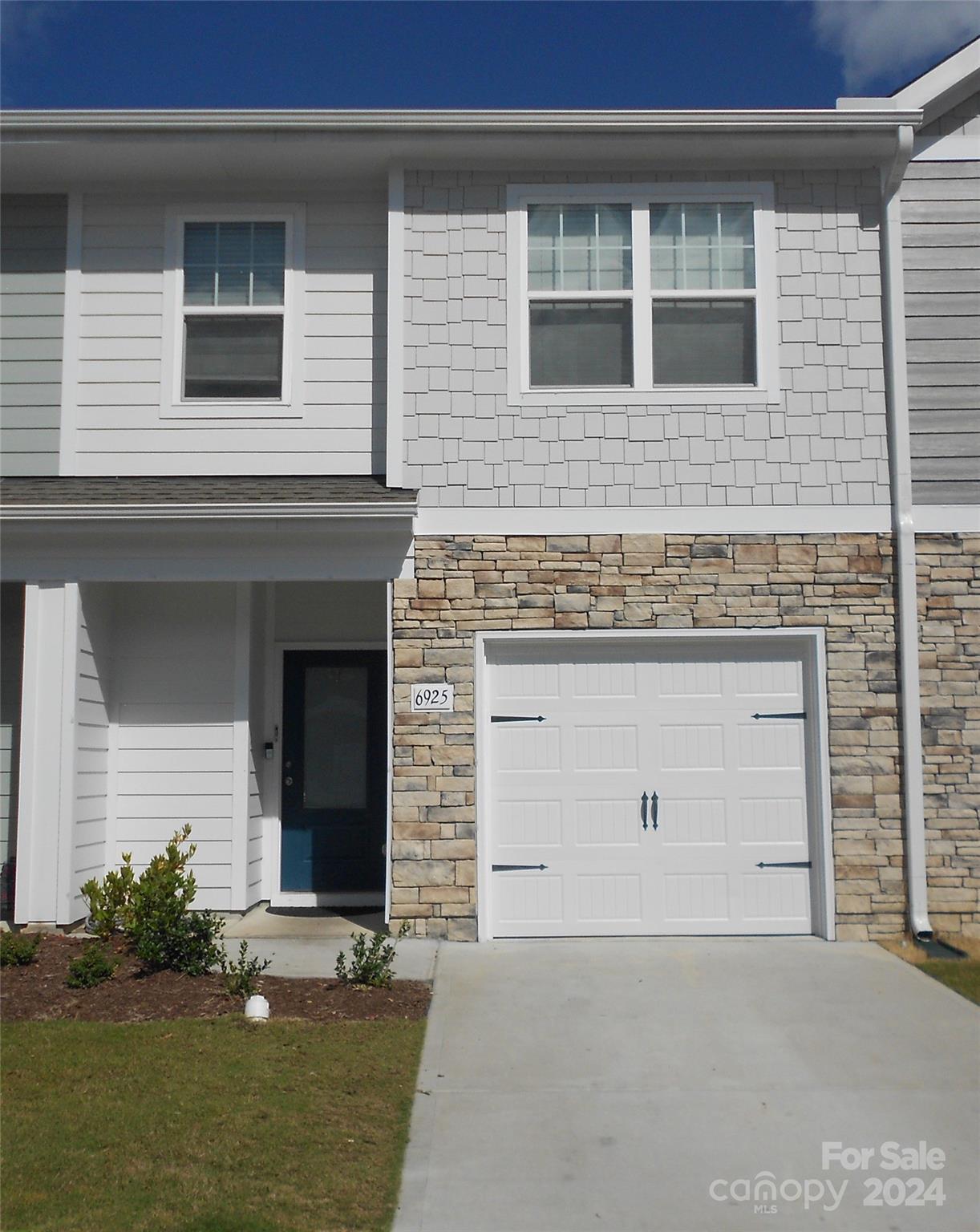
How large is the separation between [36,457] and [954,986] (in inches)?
305

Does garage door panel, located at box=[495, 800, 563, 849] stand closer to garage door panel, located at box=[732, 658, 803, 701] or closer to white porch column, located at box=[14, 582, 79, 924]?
garage door panel, located at box=[732, 658, 803, 701]

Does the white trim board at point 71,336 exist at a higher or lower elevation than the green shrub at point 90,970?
higher

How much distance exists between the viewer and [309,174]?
9.28m

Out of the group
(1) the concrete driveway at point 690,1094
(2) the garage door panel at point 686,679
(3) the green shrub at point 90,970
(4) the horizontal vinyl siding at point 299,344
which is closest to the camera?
(1) the concrete driveway at point 690,1094

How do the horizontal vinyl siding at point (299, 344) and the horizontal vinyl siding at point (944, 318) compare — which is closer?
the horizontal vinyl siding at point (944, 318)

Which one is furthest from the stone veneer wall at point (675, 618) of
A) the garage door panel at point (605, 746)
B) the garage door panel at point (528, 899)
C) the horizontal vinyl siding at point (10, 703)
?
the horizontal vinyl siding at point (10, 703)

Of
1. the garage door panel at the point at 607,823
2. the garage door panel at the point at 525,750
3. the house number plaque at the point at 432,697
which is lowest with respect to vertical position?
the garage door panel at the point at 607,823

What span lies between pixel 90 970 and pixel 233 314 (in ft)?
16.8

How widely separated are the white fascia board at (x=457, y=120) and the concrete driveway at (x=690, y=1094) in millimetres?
6016

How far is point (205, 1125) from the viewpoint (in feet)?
16.8

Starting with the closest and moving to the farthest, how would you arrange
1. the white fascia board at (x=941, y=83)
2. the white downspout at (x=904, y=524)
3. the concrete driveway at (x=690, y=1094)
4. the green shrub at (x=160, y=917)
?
the concrete driveway at (x=690, y=1094) → the green shrub at (x=160, y=917) → the white downspout at (x=904, y=524) → the white fascia board at (x=941, y=83)

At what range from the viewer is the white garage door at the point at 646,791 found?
341 inches

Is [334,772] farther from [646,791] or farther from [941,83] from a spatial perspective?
[941,83]

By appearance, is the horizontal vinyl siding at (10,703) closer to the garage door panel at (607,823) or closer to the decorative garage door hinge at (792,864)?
the garage door panel at (607,823)
